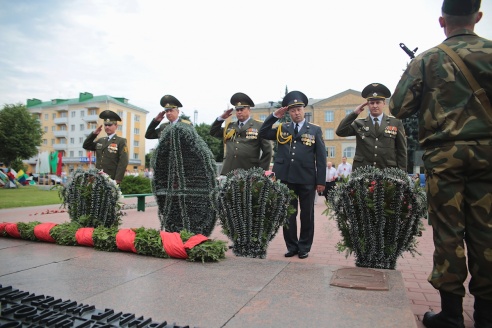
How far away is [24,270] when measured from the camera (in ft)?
10.7

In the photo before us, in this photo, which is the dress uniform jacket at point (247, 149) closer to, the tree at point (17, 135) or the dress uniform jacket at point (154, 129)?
Result: the dress uniform jacket at point (154, 129)

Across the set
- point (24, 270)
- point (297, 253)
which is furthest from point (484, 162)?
point (24, 270)

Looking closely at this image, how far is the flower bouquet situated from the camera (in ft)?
10.7

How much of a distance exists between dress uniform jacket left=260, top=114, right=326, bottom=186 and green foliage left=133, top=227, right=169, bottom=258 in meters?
1.65

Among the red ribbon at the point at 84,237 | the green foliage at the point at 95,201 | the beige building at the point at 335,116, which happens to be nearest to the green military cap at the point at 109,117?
the green foliage at the point at 95,201

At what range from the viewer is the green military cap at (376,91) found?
15.5 feet

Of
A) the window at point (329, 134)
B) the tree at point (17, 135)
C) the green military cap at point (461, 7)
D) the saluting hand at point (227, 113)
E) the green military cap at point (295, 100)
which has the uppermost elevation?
the window at point (329, 134)

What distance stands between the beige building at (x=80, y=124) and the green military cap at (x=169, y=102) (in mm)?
59642

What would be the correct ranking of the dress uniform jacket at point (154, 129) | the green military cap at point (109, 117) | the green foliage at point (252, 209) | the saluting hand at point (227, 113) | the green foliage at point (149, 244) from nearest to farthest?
the green foliage at point (149, 244) → the green foliage at point (252, 209) → the saluting hand at point (227, 113) → the dress uniform jacket at point (154, 129) → the green military cap at point (109, 117)

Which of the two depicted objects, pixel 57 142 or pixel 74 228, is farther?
pixel 57 142

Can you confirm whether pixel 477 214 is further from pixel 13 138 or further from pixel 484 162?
pixel 13 138

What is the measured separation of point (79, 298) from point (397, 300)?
2.13 meters

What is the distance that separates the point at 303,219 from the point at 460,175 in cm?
238

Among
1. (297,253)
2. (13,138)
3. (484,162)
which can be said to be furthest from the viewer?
(13,138)
